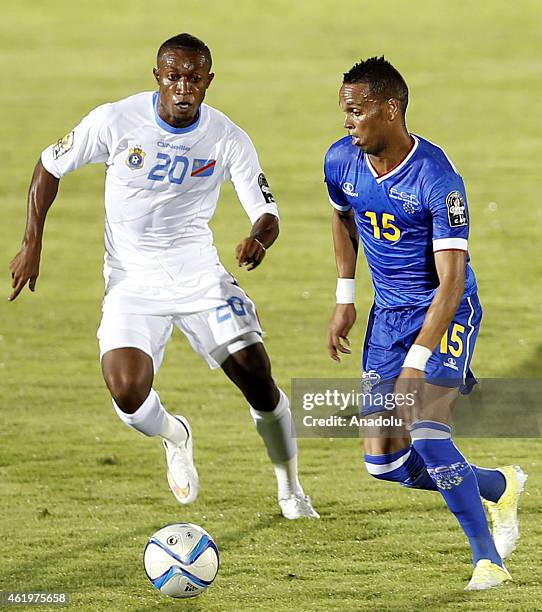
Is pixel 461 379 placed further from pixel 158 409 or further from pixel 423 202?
pixel 158 409

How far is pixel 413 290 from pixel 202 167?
1.51 meters

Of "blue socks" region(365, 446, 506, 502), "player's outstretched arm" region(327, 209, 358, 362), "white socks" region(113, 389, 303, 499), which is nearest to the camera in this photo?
"blue socks" region(365, 446, 506, 502)

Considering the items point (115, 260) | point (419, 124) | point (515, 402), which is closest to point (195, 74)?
point (115, 260)

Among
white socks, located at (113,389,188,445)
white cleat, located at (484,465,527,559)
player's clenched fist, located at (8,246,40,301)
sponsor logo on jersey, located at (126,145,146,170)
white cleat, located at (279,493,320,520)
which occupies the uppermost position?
sponsor logo on jersey, located at (126,145,146,170)

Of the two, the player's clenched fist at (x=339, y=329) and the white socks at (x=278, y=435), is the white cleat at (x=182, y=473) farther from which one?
the player's clenched fist at (x=339, y=329)

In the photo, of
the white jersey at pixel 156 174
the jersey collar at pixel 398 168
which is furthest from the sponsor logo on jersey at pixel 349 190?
the white jersey at pixel 156 174

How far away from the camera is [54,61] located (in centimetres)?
2972

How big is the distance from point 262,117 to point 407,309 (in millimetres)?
17446

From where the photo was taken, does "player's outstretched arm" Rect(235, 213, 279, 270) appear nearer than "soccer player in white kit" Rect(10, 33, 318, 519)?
Yes

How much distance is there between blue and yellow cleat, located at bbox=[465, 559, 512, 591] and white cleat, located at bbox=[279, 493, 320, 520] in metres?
1.61

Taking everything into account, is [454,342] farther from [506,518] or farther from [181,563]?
[181,563]

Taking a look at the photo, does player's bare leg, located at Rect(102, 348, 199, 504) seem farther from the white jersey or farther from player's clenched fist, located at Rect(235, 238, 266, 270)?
Answer: player's clenched fist, located at Rect(235, 238, 266, 270)

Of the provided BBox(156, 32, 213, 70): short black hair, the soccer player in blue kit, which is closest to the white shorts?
the soccer player in blue kit

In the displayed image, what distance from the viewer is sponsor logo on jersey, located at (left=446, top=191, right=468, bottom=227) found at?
6.16m
